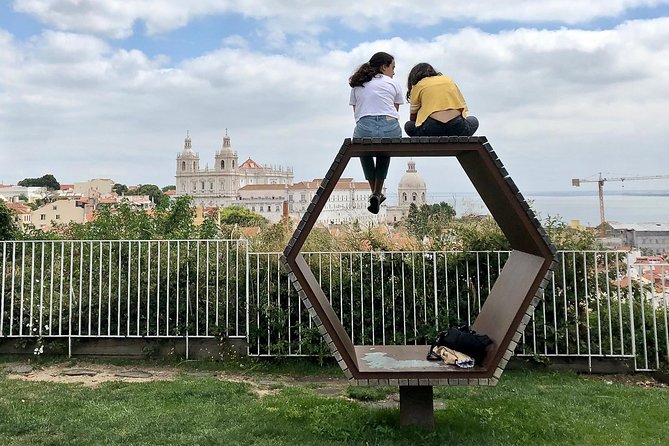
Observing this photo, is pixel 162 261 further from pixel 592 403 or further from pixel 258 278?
pixel 592 403

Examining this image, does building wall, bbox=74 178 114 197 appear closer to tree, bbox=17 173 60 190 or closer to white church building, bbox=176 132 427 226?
tree, bbox=17 173 60 190

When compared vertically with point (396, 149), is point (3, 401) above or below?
below

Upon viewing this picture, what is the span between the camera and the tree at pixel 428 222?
703 centimetres

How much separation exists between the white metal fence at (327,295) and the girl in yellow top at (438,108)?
9.00ft

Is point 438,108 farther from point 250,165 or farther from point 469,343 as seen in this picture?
point 250,165

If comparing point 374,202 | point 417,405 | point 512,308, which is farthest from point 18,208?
point 512,308

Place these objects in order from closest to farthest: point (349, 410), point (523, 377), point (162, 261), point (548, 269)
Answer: point (548, 269), point (349, 410), point (523, 377), point (162, 261)

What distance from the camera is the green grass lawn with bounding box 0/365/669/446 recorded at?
3.70 metres

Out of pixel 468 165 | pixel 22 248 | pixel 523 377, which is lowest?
pixel 523 377

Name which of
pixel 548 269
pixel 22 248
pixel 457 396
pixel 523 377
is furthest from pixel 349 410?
pixel 22 248

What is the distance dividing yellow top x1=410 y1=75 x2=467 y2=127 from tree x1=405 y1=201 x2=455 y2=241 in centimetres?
321

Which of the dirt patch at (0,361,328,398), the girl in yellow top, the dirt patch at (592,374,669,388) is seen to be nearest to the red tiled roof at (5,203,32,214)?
the dirt patch at (0,361,328,398)

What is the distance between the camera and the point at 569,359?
6.06 meters

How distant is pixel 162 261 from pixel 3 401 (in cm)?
253
